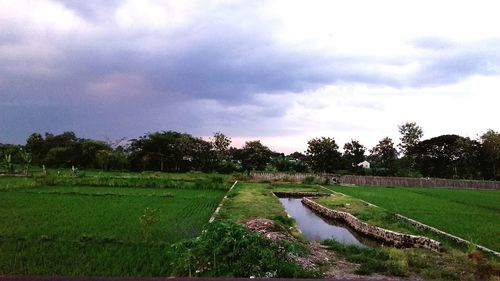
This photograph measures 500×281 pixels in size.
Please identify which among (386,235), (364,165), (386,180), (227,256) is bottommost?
(386,235)

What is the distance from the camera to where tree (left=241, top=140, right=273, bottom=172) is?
168ft

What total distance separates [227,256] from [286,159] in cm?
4417

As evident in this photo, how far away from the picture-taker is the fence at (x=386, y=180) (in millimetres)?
37719

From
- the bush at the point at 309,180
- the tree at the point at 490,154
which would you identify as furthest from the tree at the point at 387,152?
the bush at the point at 309,180

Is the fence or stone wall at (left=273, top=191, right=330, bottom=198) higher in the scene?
the fence

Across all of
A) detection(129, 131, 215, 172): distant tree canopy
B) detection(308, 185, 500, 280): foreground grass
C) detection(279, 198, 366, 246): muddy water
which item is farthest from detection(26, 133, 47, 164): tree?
detection(308, 185, 500, 280): foreground grass

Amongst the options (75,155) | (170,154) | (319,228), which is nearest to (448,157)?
(170,154)

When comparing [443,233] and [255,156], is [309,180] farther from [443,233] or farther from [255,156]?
[443,233]

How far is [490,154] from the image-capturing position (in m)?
44.8

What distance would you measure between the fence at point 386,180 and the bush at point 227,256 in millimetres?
31444

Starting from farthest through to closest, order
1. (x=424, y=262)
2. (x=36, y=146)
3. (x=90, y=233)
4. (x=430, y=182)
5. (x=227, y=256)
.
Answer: (x=36, y=146), (x=430, y=182), (x=90, y=233), (x=424, y=262), (x=227, y=256)

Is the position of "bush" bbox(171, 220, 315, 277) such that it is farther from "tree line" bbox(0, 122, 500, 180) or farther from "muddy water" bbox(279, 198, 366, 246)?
"tree line" bbox(0, 122, 500, 180)

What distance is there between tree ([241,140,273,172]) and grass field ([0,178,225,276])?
2872cm

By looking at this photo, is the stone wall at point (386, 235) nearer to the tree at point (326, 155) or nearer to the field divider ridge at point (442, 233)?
the field divider ridge at point (442, 233)
